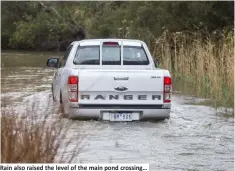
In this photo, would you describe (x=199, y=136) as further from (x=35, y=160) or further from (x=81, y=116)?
(x=35, y=160)

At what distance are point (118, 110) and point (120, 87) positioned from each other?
47 cm

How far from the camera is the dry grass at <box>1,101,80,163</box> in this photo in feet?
21.4

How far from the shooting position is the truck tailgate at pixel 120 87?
1302cm

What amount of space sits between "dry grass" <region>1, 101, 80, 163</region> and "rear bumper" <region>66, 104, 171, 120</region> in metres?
5.61

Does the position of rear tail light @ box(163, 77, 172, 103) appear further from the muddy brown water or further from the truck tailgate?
the muddy brown water

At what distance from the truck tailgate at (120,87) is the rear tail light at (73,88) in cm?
8

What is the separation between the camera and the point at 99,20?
4884 cm

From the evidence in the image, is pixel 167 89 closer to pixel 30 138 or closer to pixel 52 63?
pixel 52 63

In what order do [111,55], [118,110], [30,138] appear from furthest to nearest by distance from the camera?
[111,55] < [118,110] < [30,138]

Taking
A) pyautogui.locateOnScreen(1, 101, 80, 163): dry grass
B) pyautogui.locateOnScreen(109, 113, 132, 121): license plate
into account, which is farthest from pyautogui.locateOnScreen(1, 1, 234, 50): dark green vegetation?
pyautogui.locateOnScreen(1, 101, 80, 163): dry grass

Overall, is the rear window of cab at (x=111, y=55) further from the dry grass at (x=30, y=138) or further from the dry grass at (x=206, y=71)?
the dry grass at (x=30, y=138)

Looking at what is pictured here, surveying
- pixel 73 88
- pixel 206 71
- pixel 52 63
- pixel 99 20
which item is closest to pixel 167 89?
pixel 73 88

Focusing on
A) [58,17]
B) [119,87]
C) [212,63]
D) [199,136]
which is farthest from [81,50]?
[58,17]

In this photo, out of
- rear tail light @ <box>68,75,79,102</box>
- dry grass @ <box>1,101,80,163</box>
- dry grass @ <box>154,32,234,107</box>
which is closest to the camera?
dry grass @ <box>1,101,80,163</box>
